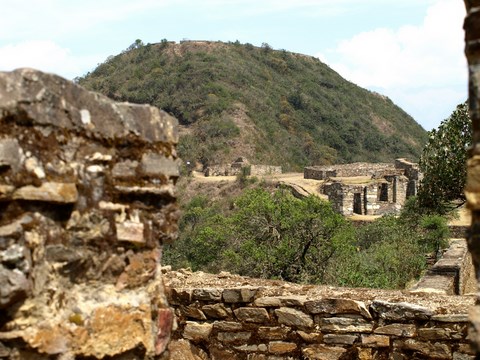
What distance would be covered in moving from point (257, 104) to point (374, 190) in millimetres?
24442

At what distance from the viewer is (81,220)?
314 centimetres

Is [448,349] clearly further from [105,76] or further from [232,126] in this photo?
[105,76]

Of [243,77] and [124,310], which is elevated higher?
[243,77]

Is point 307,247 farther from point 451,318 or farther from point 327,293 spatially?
point 451,318

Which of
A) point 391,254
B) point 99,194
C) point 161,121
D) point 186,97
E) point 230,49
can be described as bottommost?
point 391,254

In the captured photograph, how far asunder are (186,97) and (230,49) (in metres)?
14.7

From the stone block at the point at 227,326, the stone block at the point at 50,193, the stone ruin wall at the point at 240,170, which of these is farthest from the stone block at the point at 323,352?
the stone ruin wall at the point at 240,170

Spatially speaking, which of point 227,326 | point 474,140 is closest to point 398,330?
point 227,326

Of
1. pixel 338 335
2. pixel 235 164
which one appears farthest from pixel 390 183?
pixel 338 335

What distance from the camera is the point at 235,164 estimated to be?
43.9 meters

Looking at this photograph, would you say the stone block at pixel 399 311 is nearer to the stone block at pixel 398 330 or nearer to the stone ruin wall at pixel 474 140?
the stone block at pixel 398 330

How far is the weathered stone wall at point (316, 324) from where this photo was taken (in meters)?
6.07

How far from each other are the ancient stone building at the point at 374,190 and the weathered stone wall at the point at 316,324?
25.1 metres

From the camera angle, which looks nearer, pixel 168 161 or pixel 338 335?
pixel 168 161
